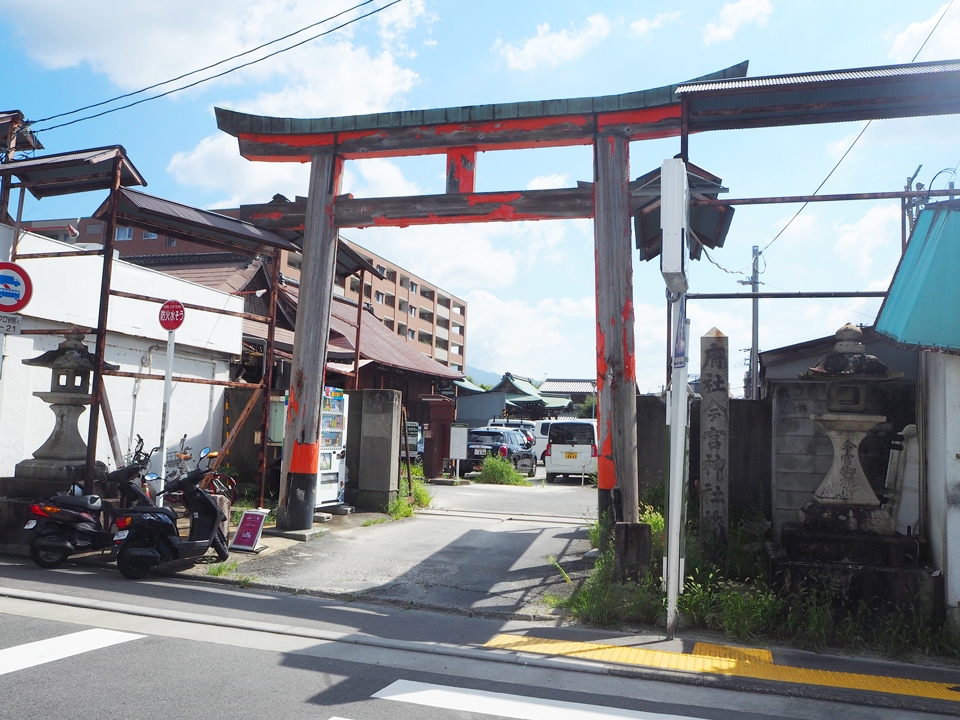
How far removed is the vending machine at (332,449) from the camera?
10711 millimetres

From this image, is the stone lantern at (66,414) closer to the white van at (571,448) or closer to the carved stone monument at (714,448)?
the carved stone monument at (714,448)

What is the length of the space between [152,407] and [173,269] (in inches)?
318

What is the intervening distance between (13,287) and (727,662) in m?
8.79

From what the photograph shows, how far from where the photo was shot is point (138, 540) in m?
7.29

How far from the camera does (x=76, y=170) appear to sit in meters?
8.84

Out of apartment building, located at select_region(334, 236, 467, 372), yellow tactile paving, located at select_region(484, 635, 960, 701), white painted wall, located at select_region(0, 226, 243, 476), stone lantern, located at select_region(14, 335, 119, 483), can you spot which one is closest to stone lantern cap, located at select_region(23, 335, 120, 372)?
stone lantern, located at select_region(14, 335, 119, 483)

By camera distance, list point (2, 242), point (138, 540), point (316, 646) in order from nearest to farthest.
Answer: point (316, 646) → point (138, 540) → point (2, 242)

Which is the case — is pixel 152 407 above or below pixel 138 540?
above

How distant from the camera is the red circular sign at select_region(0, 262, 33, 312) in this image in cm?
850

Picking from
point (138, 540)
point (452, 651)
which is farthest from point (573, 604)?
point (138, 540)

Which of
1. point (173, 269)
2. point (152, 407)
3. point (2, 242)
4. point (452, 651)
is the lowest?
point (452, 651)

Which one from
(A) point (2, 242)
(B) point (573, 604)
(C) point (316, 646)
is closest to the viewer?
(C) point (316, 646)

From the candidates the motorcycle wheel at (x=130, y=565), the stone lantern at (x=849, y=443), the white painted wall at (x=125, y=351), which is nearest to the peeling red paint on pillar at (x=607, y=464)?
the stone lantern at (x=849, y=443)

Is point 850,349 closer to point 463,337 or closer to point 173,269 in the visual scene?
point 173,269
